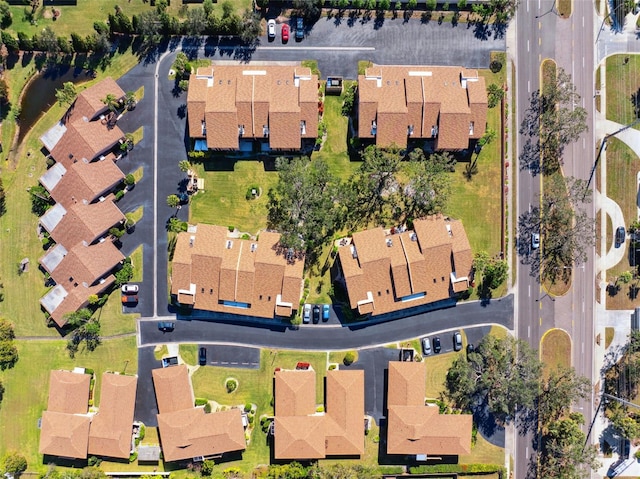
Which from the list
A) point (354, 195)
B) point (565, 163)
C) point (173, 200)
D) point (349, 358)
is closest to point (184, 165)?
point (173, 200)

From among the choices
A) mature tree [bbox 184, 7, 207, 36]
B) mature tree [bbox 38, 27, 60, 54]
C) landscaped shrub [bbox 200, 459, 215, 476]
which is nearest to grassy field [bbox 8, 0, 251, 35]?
mature tree [bbox 38, 27, 60, 54]

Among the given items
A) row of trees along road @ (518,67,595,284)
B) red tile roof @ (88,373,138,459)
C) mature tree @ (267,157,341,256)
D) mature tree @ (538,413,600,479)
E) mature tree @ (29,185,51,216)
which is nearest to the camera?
mature tree @ (267,157,341,256)

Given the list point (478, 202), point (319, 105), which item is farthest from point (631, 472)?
point (319, 105)

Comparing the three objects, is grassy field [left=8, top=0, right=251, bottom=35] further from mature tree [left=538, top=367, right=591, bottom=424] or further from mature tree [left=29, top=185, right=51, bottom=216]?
mature tree [left=538, top=367, right=591, bottom=424]

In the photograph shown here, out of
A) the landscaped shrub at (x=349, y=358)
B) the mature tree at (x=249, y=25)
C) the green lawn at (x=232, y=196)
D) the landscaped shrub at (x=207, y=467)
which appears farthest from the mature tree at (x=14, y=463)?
the mature tree at (x=249, y=25)

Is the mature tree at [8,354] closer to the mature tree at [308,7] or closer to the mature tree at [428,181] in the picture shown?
the mature tree at [428,181]

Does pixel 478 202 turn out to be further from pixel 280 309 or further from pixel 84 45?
pixel 84 45
